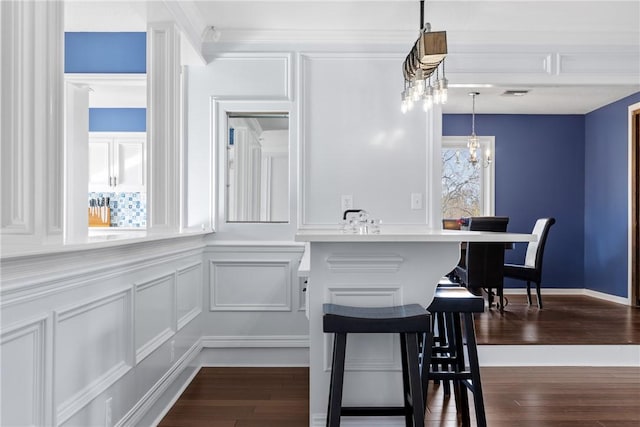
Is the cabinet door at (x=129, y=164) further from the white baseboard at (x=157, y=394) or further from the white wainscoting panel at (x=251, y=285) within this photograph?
the white baseboard at (x=157, y=394)

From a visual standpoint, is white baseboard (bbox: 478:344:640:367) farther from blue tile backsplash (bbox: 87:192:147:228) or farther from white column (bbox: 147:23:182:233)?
blue tile backsplash (bbox: 87:192:147:228)

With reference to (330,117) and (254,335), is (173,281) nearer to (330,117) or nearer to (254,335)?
(254,335)

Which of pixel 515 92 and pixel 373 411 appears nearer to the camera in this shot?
pixel 373 411

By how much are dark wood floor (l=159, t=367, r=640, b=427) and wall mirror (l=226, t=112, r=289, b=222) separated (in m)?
1.21

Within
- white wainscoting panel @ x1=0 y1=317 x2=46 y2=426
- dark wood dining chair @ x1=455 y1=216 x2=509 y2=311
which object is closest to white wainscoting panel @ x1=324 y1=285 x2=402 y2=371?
white wainscoting panel @ x1=0 y1=317 x2=46 y2=426

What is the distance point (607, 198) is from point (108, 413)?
6364mm

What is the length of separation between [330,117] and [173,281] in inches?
66.9

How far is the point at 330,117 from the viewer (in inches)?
143

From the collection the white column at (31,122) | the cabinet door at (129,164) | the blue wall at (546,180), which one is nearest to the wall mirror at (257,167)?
the white column at (31,122)

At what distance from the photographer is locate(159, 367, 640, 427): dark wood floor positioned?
2588 mm

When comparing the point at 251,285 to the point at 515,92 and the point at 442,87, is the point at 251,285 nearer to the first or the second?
the point at 442,87

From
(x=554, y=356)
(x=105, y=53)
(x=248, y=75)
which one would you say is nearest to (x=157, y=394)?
(x=248, y=75)

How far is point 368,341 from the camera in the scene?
2.20 meters

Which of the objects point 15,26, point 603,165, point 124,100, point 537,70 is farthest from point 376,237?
point 603,165
